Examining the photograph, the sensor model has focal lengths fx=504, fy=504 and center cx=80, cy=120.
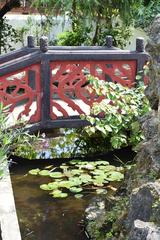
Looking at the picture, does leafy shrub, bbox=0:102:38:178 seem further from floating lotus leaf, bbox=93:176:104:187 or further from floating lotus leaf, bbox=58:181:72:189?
floating lotus leaf, bbox=93:176:104:187

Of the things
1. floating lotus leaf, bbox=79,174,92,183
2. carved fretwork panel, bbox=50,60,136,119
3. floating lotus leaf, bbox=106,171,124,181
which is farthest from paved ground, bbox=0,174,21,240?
carved fretwork panel, bbox=50,60,136,119

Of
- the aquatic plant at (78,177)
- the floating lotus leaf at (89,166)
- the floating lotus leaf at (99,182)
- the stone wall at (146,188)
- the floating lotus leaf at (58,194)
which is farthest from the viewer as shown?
the floating lotus leaf at (89,166)

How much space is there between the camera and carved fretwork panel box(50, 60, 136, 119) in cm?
587

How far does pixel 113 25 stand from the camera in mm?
10836

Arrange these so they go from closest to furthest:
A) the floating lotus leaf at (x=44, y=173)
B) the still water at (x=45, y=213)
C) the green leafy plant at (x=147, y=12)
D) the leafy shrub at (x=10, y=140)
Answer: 1. the leafy shrub at (x=10, y=140)
2. the still water at (x=45, y=213)
3. the floating lotus leaf at (x=44, y=173)
4. the green leafy plant at (x=147, y=12)

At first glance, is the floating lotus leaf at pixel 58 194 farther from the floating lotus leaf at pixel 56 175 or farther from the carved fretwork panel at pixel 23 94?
the carved fretwork panel at pixel 23 94

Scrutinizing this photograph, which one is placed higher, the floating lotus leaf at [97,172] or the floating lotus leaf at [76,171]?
the floating lotus leaf at [97,172]

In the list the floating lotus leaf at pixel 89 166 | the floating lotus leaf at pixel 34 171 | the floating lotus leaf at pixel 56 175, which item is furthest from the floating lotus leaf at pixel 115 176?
the floating lotus leaf at pixel 34 171

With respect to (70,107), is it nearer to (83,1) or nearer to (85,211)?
(85,211)

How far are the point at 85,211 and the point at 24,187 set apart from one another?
0.96m

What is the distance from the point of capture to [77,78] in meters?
5.99

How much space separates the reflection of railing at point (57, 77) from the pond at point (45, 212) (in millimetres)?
815

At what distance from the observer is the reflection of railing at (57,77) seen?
5.65 m

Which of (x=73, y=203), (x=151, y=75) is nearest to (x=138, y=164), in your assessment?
(x=151, y=75)
